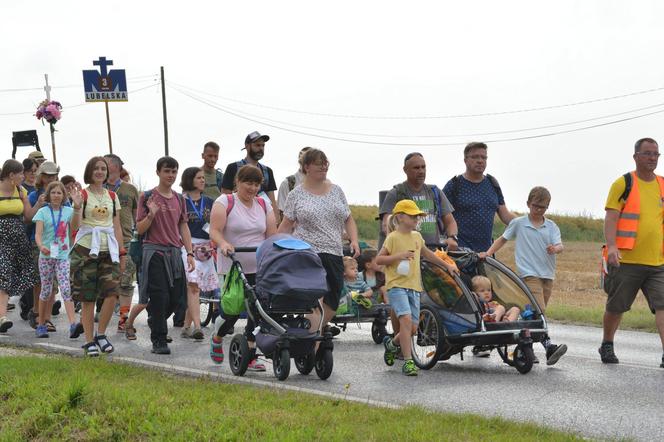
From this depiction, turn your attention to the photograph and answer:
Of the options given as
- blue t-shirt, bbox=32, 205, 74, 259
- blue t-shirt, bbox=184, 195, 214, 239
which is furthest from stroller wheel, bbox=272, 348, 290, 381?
blue t-shirt, bbox=32, 205, 74, 259

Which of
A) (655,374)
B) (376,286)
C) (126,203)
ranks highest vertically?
(126,203)

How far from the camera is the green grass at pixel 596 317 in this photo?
14624 mm

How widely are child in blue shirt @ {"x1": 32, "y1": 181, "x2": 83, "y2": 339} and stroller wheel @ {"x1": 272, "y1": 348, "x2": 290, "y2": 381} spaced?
3.91 m

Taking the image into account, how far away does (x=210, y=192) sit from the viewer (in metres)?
13.5

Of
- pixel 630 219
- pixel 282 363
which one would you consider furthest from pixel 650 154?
pixel 282 363

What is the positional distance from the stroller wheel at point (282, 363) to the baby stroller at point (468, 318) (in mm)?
1545

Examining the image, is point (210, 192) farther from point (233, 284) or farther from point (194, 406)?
point (194, 406)

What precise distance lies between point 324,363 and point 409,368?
86 cm

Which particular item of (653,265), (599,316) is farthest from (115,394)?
(599,316)

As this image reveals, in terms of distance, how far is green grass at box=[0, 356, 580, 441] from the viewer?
636 cm

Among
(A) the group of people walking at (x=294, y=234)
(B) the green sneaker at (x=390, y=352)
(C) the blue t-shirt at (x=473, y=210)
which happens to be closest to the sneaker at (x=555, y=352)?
(A) the group of people walking at (x=294, y=234)

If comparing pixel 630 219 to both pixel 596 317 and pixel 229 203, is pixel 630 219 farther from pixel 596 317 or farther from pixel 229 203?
pixel 596 317

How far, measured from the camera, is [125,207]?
14.1 metres

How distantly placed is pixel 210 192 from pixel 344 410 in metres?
6.90
